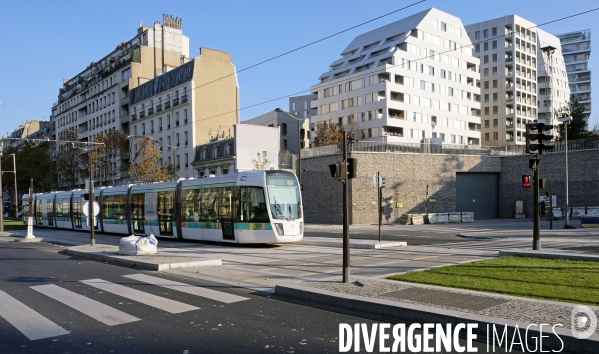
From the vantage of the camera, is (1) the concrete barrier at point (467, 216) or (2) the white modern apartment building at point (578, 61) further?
(2) the white modern apartment building at point (578, 61)

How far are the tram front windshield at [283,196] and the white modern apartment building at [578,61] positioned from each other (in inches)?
4543

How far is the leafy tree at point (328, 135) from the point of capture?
65438 mm

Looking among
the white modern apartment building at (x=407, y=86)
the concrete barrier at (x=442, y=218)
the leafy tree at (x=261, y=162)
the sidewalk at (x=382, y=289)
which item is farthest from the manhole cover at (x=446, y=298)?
the white modern apartment building at (x=407, y=86)

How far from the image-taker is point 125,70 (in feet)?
237

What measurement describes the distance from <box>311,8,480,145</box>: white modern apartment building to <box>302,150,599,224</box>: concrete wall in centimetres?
2036

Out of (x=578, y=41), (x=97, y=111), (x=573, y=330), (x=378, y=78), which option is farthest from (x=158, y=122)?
(x=578, y=41)

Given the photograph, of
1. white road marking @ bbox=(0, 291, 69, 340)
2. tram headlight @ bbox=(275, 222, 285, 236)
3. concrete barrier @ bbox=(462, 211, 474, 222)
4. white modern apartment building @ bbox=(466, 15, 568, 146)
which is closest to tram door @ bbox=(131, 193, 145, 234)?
tram headlight @ bbox=(275, 222, 285, 236)

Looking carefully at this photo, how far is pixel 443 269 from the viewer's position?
1282 cm

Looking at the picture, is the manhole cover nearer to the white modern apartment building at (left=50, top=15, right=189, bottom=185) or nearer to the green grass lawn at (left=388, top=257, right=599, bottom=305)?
the green grass lawn at (left=388, top=257, right=599, bottom=305)

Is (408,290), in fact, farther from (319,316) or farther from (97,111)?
Answer: (97,111)

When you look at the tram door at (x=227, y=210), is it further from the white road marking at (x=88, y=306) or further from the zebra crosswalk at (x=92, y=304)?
the white road marking at (x=88, y=306)

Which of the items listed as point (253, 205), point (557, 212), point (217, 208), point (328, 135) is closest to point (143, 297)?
point (253, 205)

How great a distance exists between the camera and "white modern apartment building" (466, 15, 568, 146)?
88812 mm

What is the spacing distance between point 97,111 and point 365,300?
7924 cm
